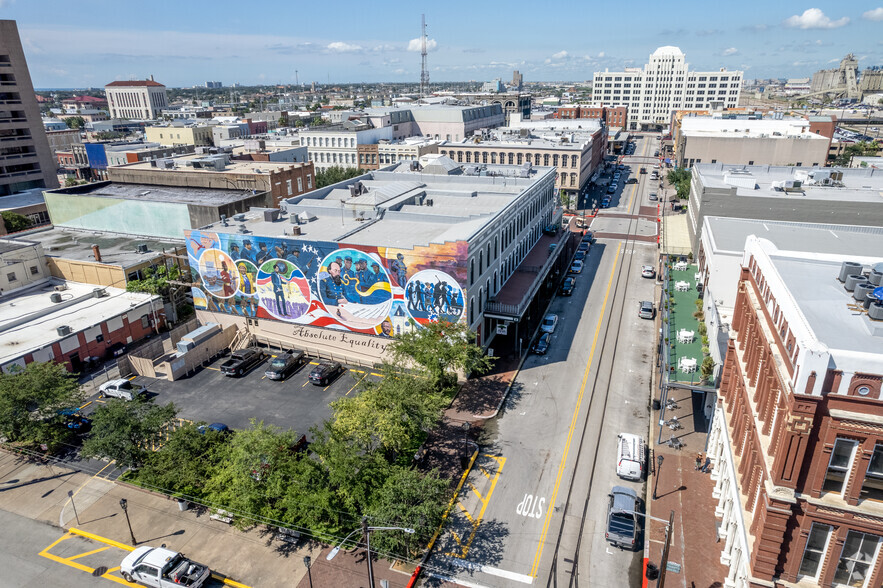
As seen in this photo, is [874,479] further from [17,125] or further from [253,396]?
[17,125]

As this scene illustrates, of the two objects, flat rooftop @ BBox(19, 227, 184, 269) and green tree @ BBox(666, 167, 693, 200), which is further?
green tree @ BBox(666, 167, 693, 200)

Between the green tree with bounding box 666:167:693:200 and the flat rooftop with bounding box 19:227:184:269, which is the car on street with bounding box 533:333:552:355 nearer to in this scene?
the flat rooftop with bounding box 19:227:184:269

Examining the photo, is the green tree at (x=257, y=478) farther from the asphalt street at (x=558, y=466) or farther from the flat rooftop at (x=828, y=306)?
the flat rooftop at (x=828, y=306)

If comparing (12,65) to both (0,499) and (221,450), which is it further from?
(221,450)

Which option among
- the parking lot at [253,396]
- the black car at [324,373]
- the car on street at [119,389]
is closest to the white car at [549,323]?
the parking lot at [253,396]

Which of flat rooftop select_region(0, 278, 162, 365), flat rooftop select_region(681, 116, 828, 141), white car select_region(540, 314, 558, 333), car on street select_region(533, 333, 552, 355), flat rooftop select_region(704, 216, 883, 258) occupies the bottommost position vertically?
car on street select_region(533, 333, 552, 355)

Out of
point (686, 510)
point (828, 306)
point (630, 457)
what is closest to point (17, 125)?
point (630, 457)

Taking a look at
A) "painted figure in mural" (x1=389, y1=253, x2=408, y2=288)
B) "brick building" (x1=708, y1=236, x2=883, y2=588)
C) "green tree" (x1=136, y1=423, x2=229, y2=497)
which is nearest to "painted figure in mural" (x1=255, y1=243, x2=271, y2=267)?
"painted figure in mural" (x1=389, y1=253, x2=408, y2=288)
